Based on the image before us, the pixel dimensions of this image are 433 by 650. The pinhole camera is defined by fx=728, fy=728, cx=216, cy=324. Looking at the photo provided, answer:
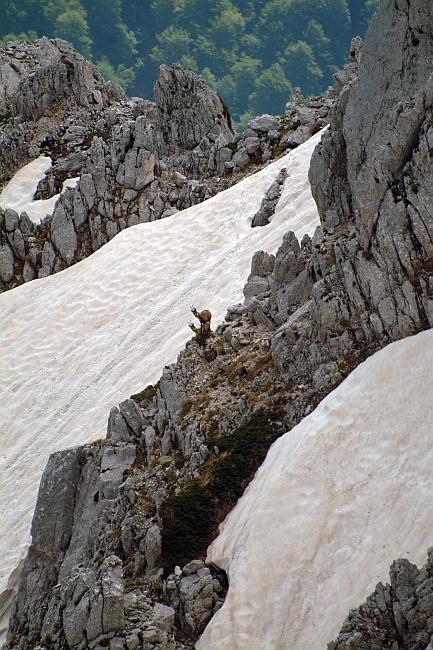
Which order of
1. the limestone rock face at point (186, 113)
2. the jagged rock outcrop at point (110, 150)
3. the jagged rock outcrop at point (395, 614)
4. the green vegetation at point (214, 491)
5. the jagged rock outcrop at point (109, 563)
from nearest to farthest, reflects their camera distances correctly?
1. the jagged rock outcrop at point (395, 614)
2. the jagged rock outcrop at point (109, 563)
3. the green vegetation at point (214, 491)
4. the jagged rock outcrop at point (110, 150)
5. the limestone rock face at point (186, 113)

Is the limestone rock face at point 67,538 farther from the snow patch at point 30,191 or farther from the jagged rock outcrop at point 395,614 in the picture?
the snow patch at point 30,191

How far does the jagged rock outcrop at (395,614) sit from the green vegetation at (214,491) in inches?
233

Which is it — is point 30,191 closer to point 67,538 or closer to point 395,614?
point 67,538

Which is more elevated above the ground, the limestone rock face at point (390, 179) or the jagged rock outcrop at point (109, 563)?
the limestone rock face at point (390, 179)

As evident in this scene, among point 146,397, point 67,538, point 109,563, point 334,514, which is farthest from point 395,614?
point 146,397

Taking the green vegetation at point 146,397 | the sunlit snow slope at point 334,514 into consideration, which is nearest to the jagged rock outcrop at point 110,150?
the green vegetation at point 146,397

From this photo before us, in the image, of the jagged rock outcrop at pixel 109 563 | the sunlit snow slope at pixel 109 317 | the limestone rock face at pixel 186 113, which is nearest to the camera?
the jagged rock outcrop at pixel 109 563

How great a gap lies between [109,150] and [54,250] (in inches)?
344

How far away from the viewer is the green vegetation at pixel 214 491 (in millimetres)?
20719

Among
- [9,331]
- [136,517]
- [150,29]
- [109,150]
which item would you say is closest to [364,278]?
[136,517]

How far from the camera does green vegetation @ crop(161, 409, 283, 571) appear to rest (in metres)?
20.7

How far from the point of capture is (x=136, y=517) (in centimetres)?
2247

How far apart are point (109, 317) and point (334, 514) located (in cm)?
2318

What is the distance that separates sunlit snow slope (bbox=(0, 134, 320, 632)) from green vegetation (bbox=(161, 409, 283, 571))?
9.41 metres
